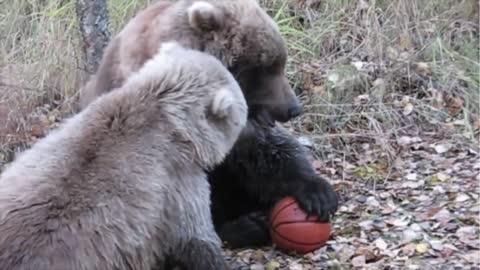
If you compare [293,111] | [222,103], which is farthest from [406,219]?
[222,103]

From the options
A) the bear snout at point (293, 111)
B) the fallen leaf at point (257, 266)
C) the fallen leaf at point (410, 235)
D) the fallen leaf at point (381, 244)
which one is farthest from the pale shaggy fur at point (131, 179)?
the fallen leaf at point (410, 235)

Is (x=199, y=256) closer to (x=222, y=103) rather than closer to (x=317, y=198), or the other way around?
(x=222, y=103)

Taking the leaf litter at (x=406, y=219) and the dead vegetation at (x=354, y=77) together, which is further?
the dead vegetation at (x=354, y=77)

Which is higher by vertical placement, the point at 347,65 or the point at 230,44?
the point at 230,44

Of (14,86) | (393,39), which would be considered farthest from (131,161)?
(393,39)

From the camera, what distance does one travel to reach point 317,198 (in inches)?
226

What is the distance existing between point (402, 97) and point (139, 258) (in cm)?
384

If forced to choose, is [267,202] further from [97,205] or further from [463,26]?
[463,26]

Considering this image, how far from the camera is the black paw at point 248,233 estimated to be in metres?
5.95

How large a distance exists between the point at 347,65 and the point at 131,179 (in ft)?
12.9

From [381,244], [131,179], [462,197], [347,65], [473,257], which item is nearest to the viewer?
[131,179]

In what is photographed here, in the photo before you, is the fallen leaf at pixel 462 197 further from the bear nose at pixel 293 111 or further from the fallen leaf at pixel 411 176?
the bear nose at pixel 293 111

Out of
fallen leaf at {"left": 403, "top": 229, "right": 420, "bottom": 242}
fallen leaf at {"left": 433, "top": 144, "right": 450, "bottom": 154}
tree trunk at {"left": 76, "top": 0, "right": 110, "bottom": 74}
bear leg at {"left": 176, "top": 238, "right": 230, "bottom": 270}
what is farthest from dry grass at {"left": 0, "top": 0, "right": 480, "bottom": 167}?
bear leg at {"left": 176, "top": 238, "right": 230, "bottom": 270}

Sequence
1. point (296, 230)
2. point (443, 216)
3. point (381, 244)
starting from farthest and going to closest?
point (443, 216) → point (381, 244) → point (296, 230)
